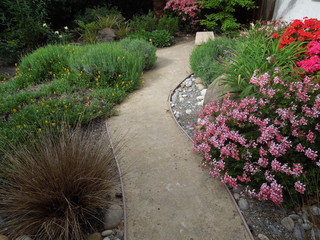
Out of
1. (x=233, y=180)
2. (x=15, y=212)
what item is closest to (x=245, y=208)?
(x=233, y=180)

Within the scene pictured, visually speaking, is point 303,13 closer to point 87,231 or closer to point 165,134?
point 165,134

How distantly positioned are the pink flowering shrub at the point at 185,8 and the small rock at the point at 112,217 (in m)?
6.94

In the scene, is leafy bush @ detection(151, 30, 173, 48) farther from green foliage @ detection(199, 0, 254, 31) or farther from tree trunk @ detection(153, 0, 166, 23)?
tree trunk @ detection(153, 0, 166, 23)

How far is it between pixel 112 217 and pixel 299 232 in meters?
1.65

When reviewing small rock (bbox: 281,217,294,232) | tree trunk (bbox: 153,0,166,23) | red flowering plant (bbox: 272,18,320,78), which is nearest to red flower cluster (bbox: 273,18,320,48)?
red flowering plant (bbox: 272,18,320,78)

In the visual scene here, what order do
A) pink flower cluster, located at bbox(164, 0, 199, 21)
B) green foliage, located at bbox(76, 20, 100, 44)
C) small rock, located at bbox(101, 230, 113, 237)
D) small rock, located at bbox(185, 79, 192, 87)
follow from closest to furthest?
small rock, located at bbox(101, 230, 113, 237)
small rock, located at bbox(185, 79, 192, 87)
pink flower cluster, located at bbox(164, 0, 199, 21)
green foliage, located at bbox(76, 20, 100, 44)

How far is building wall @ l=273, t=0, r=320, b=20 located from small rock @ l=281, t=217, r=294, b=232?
3908mm

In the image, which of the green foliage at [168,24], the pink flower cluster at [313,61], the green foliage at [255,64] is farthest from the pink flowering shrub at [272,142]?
the green foliage at [168,24]

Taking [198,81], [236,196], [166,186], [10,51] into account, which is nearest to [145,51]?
[198,81]

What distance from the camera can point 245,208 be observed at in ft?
8.18

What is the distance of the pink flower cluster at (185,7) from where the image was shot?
25.9ft

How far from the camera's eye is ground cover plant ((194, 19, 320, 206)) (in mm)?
2348

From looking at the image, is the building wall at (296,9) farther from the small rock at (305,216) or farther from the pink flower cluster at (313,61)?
the small rock at (305,216)

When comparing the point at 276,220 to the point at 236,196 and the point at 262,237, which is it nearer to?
the point at 262,237
